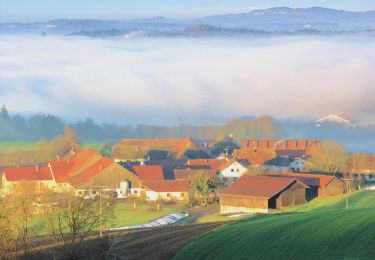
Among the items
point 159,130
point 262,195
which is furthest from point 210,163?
point 159,130

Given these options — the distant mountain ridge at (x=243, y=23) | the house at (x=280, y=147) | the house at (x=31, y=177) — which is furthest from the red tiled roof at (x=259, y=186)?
the distant mountain ridge at (x=243, y=23)

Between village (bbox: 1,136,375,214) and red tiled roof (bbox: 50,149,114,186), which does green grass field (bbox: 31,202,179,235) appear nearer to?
village (bbox: 1,136,375,214)

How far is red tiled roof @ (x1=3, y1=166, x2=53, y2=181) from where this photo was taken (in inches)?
2019

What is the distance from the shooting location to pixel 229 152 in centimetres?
6950

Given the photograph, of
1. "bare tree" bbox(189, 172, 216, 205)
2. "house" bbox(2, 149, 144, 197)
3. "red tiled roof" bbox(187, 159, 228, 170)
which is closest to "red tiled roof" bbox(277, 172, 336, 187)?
"bare tree" bbox(189, 172, 216, 205)

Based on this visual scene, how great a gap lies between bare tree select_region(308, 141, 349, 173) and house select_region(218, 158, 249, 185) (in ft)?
13.0

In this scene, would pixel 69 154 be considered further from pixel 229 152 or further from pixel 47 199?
pixel 47 199

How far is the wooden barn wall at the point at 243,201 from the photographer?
133ft

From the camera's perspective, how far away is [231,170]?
183ft

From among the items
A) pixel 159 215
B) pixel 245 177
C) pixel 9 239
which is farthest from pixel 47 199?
pixel 9 239

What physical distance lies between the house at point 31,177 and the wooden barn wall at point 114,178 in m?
2.43

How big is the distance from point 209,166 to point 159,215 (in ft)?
56.2

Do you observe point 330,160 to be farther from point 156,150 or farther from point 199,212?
point 156,150

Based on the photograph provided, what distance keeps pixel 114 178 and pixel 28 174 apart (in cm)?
487
